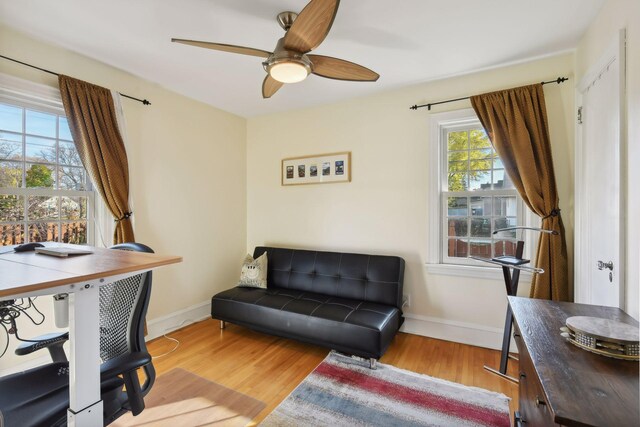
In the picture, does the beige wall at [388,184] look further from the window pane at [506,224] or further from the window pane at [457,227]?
the window pane at [506,224]

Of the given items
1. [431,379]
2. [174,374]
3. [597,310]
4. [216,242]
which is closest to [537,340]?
[597,310]

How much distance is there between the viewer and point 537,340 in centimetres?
109

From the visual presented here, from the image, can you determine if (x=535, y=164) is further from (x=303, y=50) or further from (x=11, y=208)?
(x=11, y=208)

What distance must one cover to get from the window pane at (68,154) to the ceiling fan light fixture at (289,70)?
1850mm

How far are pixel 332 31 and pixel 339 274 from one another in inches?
84.1

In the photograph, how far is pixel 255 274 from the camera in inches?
126

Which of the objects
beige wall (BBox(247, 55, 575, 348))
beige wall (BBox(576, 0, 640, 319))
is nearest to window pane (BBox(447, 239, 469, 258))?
beige wall (BBox(247, 55, 575, 348))

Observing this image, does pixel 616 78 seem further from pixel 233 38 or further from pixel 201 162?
pixel 201 162

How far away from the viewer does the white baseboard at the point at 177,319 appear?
2838 millimetres

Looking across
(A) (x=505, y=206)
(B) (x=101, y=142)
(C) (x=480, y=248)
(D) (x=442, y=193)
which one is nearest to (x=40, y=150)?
(B) (x=101, y=142)

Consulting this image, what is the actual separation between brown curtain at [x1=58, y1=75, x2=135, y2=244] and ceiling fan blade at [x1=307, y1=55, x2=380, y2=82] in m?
1.81

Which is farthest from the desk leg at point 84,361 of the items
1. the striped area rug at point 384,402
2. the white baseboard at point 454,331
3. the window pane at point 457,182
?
the window pane at point 457,182

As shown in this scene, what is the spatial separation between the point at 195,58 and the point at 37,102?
46.8 inches

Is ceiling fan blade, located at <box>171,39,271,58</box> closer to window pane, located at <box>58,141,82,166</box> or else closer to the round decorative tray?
window pane, located at <box>58,141,82,166</box>
